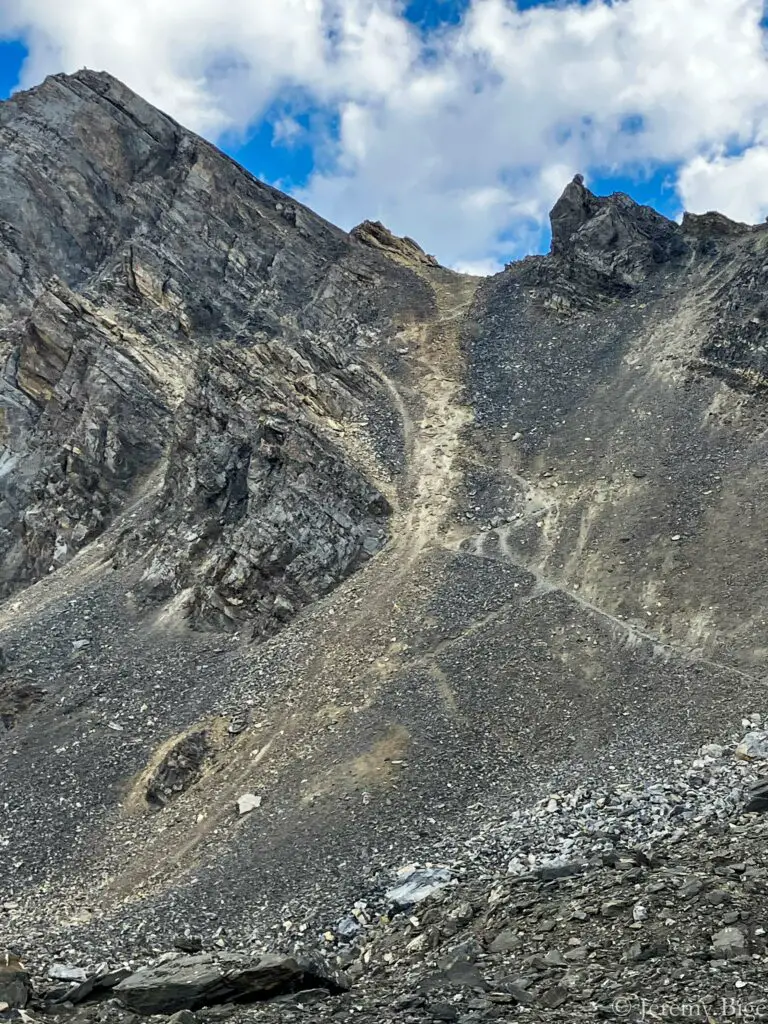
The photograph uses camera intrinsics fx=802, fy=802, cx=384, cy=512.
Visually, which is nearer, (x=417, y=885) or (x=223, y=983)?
(x=223, y=983)

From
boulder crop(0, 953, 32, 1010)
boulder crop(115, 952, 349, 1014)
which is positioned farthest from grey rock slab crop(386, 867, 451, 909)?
boulder crop(0, 953, 32, 1010)

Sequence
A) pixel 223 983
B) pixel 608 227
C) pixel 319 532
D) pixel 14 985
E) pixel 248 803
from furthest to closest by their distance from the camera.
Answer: pixel 608 227, pixel 319 532, pixel 248 803, pixel 14 985, pixel 223 983

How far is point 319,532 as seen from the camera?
37.2 metres

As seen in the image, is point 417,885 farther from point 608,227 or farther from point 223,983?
point 608,227

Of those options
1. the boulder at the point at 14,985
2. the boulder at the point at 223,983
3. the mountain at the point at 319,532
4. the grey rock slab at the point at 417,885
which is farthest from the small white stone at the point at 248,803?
the boulder at the point at 223,983

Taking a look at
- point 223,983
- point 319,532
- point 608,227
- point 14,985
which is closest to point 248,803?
point 14,985

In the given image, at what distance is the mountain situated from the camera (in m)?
23.8

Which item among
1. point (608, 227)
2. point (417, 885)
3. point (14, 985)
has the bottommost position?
point (14, 985)

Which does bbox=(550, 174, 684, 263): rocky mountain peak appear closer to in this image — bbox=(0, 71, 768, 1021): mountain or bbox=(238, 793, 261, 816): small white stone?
bbox=(0, 71, 768, 1021): mountain

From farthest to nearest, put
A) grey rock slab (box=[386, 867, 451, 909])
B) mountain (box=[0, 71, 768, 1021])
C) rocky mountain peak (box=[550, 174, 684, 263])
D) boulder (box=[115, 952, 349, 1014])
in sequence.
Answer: rocky mountain peak (box=[550, 174, 684, 263]) < mountain (box=[0, 71, 768, 1021]) < grey rock slab (box=[386, 867, 451, 909]) < boulder (box=[115, 952, 349, 1014])

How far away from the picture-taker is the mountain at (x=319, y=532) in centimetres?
Answer: 2384

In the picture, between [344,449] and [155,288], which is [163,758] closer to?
[344,449]

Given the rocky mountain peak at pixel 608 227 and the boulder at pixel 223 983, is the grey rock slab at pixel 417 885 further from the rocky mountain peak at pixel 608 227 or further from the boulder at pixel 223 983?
the rocky mountain peak at pixel 608 227

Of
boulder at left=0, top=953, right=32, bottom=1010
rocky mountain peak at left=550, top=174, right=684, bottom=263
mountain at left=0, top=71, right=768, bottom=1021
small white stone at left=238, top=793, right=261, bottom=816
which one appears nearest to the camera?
boulder at left=0, top=953, right=32, bottom=1010
